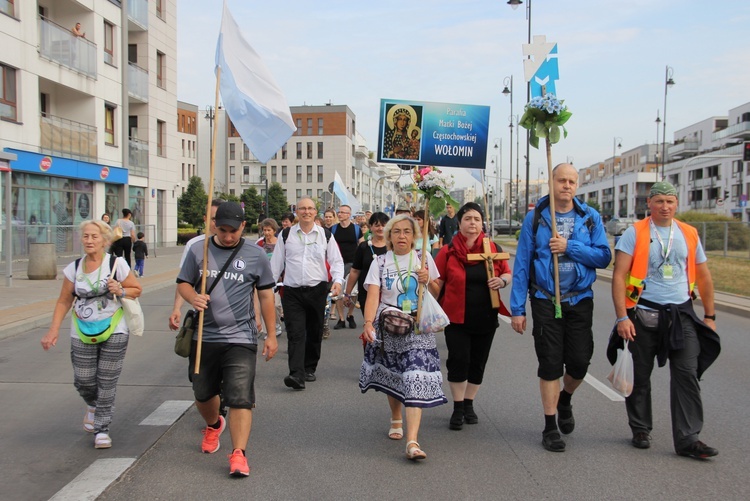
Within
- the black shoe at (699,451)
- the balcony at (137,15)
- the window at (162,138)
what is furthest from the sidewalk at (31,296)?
the balcony at (137,15)

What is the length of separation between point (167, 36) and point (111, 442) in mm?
34203

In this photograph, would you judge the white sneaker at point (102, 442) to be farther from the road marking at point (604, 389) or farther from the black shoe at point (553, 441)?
the road marking at point (604, 389)

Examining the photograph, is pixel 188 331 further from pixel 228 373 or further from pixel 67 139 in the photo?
pixel 67 139

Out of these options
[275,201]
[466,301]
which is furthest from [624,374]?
[275,201]

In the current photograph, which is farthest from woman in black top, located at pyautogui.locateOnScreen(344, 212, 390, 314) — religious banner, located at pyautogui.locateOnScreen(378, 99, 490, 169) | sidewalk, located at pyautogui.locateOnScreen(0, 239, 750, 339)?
sidewalk, located at pyautogui.locateOnScreen(0, 239, 750, 339)

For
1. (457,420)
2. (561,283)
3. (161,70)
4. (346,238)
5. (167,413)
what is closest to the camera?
(561,283)

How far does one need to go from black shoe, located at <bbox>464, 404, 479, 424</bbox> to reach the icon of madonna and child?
13.8 feet

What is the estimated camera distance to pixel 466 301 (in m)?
5.36

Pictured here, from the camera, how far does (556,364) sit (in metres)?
4.89

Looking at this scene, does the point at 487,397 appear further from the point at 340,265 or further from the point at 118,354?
the point at 118,354

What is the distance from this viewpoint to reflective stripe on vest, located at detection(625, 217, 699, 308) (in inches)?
191

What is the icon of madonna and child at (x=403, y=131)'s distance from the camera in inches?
Answer: 353

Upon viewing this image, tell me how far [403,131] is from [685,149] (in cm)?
10823

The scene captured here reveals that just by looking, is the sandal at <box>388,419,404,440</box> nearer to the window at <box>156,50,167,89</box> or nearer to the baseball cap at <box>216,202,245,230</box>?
the baseball cap at <box>216,202,245,230</box>
